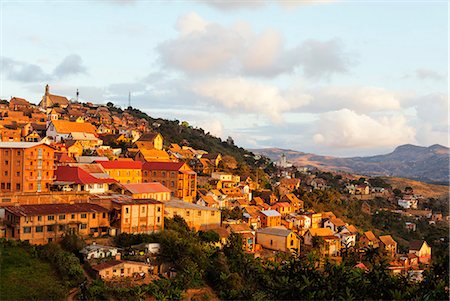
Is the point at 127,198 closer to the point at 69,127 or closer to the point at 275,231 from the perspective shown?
the point at 275,231

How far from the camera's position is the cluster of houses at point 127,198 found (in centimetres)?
2555

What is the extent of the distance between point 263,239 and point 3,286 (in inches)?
797

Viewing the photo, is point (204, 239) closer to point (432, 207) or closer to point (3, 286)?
point (3, 286)

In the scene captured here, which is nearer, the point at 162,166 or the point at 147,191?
the point at 147,191

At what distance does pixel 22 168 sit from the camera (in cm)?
3003

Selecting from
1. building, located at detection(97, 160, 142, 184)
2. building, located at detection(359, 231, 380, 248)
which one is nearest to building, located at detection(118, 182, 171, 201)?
building, located at detection(97, 160, 142, 184)

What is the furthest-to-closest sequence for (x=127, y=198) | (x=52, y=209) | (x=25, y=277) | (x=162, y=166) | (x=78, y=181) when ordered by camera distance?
(x=162, y=166) < (x=78, y=181) < (x=127, y=198) < (x=52, y=209) < (x=25, y=277)

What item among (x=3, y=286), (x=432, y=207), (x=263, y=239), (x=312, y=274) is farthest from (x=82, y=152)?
(x=432, y=207)

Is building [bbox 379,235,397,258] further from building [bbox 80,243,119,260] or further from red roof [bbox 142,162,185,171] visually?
building [bbox 80,243,119,260]

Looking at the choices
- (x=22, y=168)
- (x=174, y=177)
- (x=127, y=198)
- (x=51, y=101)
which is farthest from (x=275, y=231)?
(x=51, y=101)

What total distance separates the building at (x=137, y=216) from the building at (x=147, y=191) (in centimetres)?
327

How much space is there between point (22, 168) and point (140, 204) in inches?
323

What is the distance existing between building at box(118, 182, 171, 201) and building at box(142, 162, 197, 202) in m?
3.13

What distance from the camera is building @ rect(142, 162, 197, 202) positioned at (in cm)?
3944
